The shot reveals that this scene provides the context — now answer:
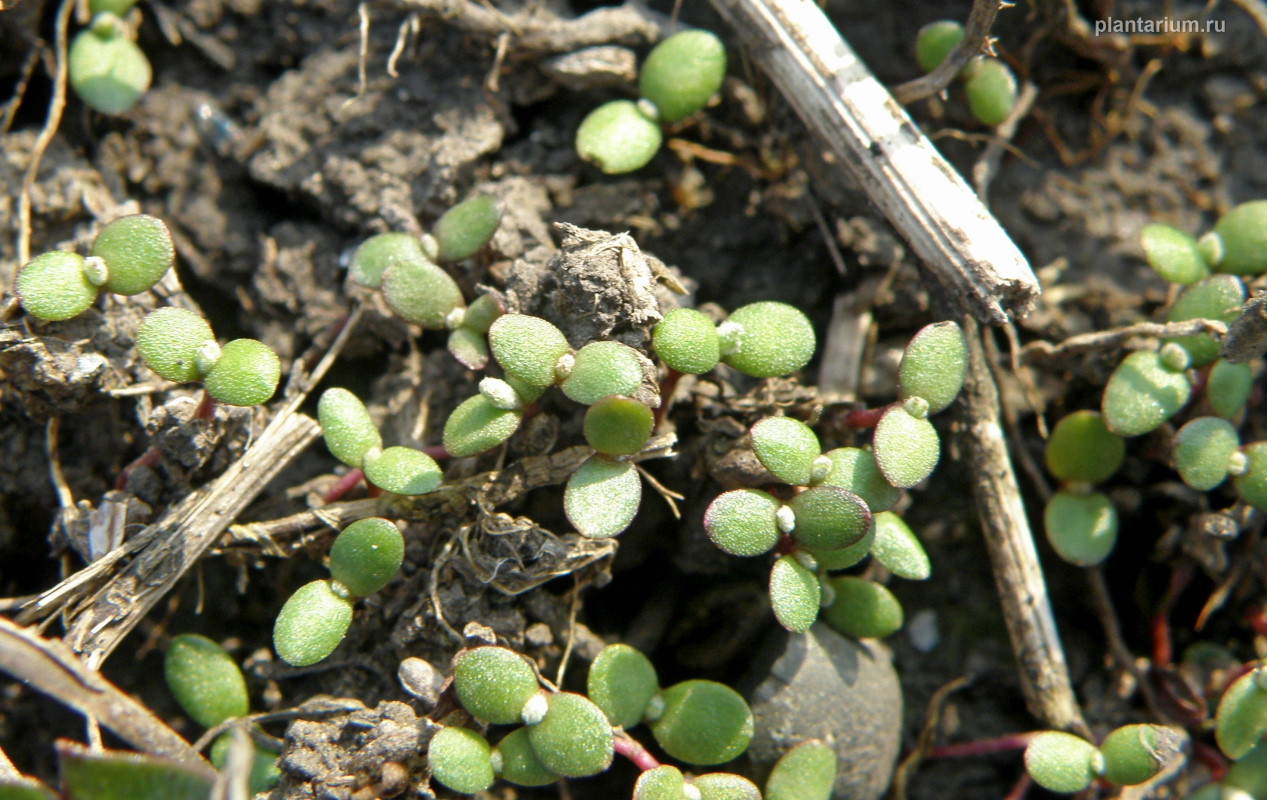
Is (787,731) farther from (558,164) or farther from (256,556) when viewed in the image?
(558,164)

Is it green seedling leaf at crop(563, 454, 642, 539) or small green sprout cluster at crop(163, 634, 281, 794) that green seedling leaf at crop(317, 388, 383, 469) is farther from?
small green sprout cluster at crop(163, 634, 281, 794)

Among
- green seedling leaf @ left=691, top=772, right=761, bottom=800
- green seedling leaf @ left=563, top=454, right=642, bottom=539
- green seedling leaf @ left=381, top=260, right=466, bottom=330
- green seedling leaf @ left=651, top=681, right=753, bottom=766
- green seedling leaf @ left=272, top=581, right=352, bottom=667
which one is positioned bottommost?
green seedling leaf @ left=691, top=772, right=761, bottom=800

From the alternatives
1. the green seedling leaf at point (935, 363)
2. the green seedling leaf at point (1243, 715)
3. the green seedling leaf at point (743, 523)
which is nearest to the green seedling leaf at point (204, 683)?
the green seedling leaf at point (743, 523)

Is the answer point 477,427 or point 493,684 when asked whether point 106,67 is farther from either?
point 493,684

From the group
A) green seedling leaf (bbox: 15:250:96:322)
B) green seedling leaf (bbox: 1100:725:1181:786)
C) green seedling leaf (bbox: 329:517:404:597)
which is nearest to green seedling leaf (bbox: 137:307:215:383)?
green seedling leaf (bbox: 15:250:96:322)

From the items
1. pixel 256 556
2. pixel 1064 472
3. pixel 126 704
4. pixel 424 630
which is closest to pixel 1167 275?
pixel 1064 472

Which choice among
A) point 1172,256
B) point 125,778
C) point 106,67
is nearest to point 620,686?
point 125,778
